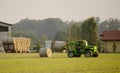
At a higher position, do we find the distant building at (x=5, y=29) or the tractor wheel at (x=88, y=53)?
the distant building at (x=5, y=29)

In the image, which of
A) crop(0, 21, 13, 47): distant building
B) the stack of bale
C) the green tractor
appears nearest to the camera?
the green tractor

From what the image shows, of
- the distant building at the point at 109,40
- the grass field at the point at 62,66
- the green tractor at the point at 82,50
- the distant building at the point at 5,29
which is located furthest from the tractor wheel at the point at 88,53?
the distant building at the point at 5,29

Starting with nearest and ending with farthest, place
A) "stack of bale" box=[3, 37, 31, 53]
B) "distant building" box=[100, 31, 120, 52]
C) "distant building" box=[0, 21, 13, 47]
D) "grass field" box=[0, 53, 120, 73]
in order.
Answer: "grass field" box=[0, 53, 120, 73]
"stack of bale" box=[3, 37, 31, 53]
"distant building" box=[0, 21, 13, 47]
"distant building" box=[100, 31, 120, 52]

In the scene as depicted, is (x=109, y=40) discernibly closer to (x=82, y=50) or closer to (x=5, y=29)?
(x=5, y=29)

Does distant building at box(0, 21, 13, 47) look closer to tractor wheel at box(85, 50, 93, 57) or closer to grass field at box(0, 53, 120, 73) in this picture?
tractor wheel at box(85, 50, 93, 57)

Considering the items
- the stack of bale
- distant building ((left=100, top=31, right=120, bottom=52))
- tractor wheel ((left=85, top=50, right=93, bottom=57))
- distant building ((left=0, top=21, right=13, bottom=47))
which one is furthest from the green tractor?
distant building ((left=0, top=21, right=13, bottom=47))

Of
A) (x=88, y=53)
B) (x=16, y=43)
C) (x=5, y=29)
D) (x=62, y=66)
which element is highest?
(x=5, y=29)

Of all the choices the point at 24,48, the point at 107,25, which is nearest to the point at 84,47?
the point at 24,48

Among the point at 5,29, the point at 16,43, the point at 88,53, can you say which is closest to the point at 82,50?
the point at 88,53

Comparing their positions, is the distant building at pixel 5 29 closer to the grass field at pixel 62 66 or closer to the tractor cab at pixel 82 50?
the tractor cab at pixel 82 50

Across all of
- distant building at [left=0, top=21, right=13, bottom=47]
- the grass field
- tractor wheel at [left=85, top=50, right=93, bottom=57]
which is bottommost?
the grass field

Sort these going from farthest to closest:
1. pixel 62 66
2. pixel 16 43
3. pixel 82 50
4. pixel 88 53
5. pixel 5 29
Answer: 1. pixel 5 29
2. pixel 16 43
3. pixel 82 50
4. pixel 88 53
5. pixel 62 66

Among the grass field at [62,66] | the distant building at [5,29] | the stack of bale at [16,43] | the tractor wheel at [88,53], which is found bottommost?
the grass field at [62,66]

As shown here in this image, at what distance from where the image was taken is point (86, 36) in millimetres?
84250
